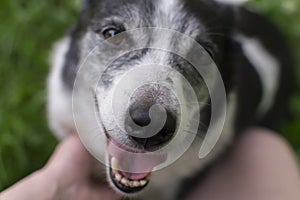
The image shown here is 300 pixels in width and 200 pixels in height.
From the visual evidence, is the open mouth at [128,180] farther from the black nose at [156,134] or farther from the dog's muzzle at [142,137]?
the black nose at [156,134]

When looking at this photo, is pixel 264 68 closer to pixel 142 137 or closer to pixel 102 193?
pixel 102 193

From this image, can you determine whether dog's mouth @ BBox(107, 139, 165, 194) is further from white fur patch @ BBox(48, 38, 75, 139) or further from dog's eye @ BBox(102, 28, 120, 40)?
white fur patch @ BBox(48, 38, 75, 139)

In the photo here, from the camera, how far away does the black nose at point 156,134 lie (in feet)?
5.56

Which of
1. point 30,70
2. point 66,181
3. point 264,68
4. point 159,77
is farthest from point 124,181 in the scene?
point 30,70

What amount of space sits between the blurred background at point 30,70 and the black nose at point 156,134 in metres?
0.96

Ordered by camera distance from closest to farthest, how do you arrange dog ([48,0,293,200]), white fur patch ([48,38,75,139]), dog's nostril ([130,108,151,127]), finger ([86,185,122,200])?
dog's nostril ([130,108,151,127]) < dog ([48,0,293,200]) < finger ([86,185,122,200]) < white fur patch ([48,38,75,139])

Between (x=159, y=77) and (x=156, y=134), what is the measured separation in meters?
0.17

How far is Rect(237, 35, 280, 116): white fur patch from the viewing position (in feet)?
8.38

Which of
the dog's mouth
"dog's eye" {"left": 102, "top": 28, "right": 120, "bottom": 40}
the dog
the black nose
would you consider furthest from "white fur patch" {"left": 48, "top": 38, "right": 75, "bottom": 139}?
the black nose

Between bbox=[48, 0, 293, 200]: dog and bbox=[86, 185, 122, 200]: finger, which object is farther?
bbox=[86, 185, 122, 200]: finger

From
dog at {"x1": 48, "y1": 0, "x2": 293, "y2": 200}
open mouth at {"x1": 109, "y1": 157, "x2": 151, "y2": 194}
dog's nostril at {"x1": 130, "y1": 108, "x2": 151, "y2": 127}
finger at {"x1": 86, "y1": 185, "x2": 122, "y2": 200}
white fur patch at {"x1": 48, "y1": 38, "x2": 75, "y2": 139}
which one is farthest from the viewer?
white fur patch at {"x1": 48, "y1": 38, "x2": 75, "y2": 139}

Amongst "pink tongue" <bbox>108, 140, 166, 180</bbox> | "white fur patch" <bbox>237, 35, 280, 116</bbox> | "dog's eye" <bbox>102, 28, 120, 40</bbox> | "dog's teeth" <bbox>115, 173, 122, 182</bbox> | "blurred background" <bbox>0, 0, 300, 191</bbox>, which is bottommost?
"blurred background" <bbox>0, 0, 300, 191</bbox>

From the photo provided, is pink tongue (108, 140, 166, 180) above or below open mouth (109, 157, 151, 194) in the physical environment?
above

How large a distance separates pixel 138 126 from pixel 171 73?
0.22 meters
